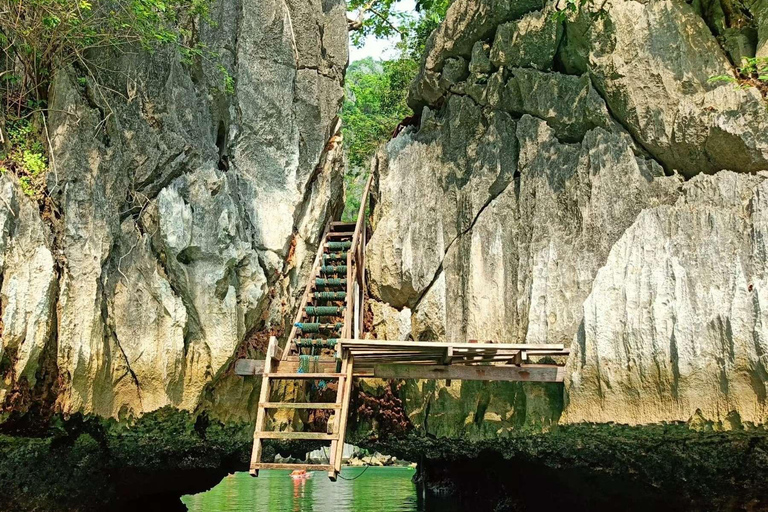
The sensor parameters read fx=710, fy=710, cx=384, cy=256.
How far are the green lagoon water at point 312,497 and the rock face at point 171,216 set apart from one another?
7.27m

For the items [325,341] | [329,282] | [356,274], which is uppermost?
[356,274]

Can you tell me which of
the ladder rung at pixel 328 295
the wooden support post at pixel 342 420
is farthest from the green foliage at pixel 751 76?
the ladder rung at pixel 328 295

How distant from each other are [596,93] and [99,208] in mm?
7009

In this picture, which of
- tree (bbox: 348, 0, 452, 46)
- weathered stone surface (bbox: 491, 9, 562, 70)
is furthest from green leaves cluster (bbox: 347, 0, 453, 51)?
weathered stone surface (bbox: 491, 9, 562, 70)

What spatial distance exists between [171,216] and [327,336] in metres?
3.23

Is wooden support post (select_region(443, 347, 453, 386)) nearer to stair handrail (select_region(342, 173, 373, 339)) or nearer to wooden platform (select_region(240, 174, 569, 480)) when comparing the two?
wooden platform (select_region(240, 174, 569, 480))

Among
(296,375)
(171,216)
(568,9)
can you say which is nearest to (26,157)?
(171,216)

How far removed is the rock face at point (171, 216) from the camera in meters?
8.54

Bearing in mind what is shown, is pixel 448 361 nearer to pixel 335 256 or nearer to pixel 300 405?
pixel 300 405

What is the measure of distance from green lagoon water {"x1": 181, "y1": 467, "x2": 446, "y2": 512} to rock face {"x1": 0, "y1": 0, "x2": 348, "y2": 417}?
23.8 ft

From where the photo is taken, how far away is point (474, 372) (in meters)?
9.53

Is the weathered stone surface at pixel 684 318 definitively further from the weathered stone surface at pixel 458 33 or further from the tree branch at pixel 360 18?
the tree branch at pixel 360 18

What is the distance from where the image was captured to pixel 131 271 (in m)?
9.55

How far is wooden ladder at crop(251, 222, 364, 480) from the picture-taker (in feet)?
28.7
